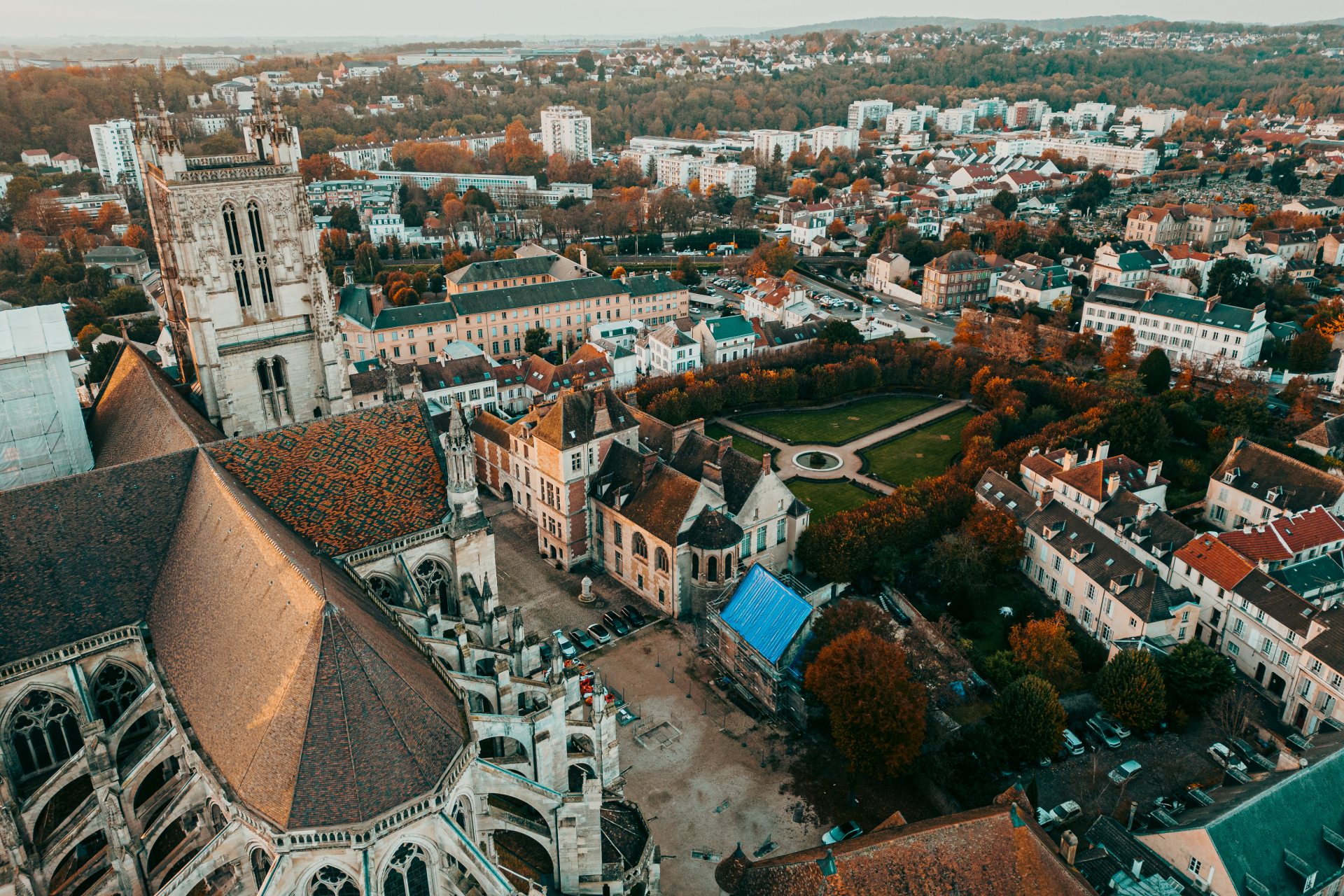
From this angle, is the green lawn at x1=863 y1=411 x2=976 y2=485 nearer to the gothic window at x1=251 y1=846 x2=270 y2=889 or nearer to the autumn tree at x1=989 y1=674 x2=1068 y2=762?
the autumn tree at x1=989 y1=674 x2=1068 y2=762

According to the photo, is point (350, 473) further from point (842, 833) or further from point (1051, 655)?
point (1051, 655)

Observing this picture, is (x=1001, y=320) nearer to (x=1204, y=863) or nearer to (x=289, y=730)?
(x=1204, y=863)

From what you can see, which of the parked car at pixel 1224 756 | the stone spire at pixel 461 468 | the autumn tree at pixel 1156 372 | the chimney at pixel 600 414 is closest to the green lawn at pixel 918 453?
the autumn tree at pixel 1156 372

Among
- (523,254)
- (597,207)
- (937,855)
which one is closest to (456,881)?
(937,855)

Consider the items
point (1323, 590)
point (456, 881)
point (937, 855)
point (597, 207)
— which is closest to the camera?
point (456, 881)

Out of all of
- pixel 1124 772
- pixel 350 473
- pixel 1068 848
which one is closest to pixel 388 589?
pixel 350 473

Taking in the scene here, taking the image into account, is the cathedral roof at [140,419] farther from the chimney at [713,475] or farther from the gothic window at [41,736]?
the chimney at [713,475]
